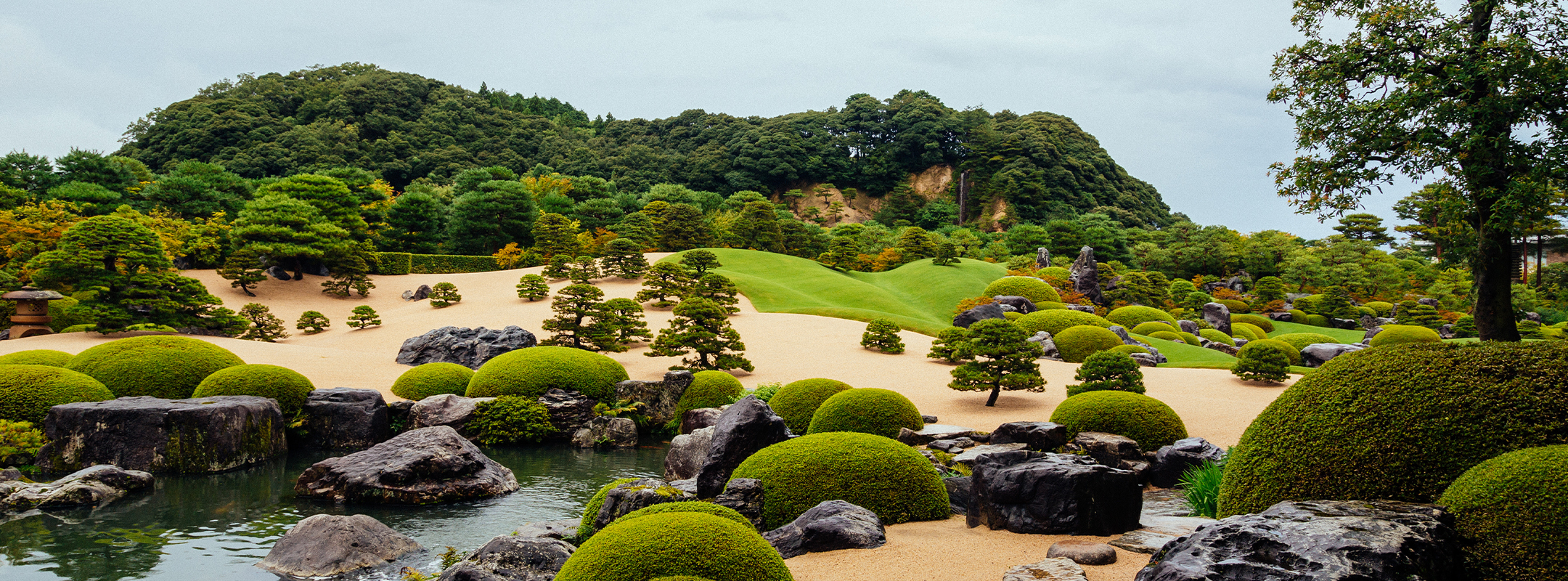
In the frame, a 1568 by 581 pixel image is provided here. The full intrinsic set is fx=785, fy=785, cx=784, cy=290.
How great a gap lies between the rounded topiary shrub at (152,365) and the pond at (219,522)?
3.23 meters

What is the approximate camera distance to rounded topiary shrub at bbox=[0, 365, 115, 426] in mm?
11531

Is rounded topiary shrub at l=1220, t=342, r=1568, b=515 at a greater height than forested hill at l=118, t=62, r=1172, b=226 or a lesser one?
lesser

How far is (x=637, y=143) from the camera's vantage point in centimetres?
7412

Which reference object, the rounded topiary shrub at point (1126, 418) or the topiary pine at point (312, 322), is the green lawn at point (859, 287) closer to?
the topiary pine at point (312, 322)

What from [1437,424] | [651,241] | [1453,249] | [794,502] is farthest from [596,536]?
[651,241]

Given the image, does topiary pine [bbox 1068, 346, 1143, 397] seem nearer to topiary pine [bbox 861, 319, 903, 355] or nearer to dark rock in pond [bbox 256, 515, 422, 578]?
topiary pine [bbox 861, 319, 903, 355]

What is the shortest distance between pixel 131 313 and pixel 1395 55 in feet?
90.5

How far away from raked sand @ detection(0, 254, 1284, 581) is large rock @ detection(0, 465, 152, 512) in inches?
242

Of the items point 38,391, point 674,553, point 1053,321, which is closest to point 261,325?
point 38,391

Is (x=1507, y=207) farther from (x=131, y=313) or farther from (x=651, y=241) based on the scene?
(x=651, y=241)

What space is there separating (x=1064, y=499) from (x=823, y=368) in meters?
13.4

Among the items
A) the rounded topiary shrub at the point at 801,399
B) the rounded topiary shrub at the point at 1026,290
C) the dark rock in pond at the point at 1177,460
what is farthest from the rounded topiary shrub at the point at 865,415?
the rounded topiary shrub at the point at 1026,290

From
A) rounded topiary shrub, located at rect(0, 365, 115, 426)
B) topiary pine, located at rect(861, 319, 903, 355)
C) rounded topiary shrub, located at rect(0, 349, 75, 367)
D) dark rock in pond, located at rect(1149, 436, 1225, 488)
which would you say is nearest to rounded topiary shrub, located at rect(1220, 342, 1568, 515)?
dark rock in pond, located at rect(1149, 436, 1225, 488)

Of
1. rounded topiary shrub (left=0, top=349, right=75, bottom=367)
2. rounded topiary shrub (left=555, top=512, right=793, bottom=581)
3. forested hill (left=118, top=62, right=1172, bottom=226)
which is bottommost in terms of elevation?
rounded topiary shrub (left=0, top=349, right=75, bottom=367)
